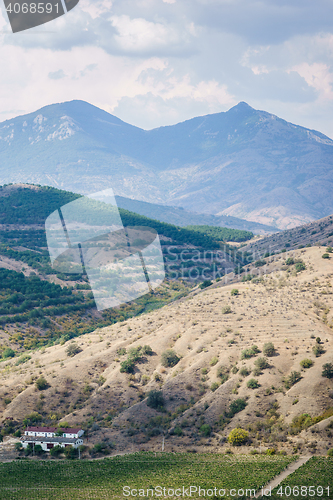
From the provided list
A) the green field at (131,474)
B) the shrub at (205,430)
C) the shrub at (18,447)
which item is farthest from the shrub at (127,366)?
the shrub at (18,447)

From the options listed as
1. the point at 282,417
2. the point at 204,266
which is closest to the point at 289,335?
the point at 282,417

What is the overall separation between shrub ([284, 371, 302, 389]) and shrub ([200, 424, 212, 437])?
239 inches

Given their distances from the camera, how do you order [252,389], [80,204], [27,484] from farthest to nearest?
[80,204], [252,389], [27,484]

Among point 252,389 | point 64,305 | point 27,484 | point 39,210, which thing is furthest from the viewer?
point 39,210

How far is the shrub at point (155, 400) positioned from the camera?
109ft

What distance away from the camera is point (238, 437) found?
28.5 meters

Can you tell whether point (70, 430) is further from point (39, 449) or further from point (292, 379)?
point (292, 379)

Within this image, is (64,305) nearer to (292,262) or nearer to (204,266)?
(292,262)

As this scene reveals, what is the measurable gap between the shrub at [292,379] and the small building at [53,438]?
1401cm

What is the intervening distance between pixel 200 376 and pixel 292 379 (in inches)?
271

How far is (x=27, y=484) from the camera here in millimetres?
25875

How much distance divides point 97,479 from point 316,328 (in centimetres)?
2016

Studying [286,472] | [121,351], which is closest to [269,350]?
[286,472]

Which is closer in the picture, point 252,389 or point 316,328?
point 252,389
